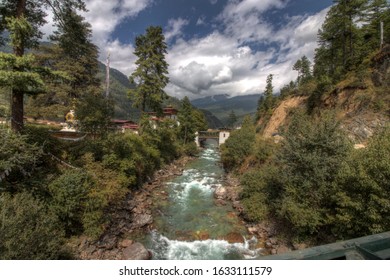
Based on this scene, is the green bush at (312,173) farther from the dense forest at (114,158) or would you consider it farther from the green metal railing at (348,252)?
the green metal railing at (348,252)

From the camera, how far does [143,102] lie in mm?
22891

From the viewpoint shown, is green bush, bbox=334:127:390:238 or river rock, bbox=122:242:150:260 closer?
green bush, bbox=334:127:390:238

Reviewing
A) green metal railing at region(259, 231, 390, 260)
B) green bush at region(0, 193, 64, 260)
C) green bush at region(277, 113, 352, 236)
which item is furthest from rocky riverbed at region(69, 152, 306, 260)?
green metal railing at region(259, 231, 390, 260)

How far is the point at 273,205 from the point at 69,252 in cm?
1247

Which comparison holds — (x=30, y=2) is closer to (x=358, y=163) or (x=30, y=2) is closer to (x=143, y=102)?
(x=143, y=102)

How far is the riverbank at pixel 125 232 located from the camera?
10.3m

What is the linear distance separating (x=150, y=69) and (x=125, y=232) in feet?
57.6

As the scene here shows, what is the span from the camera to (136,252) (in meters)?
10.5

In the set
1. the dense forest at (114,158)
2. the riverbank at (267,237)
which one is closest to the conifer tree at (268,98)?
the dense forest at (114,158)

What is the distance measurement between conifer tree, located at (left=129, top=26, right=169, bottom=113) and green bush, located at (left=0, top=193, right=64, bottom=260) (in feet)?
53.3

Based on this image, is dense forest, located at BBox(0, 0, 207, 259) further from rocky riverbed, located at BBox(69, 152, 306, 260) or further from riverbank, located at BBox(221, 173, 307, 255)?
riverbank, located at BBox(221, 173, 307, 255)

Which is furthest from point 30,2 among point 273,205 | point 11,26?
point 273,205

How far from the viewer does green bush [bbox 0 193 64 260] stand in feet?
19.1

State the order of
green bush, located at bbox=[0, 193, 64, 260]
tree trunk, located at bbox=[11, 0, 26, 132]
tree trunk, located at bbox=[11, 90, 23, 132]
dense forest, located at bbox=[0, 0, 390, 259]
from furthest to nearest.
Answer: tree trunk, located at bbox=[11, 90, 23, 132] → tree trunk, located at bbox=[11, 0, 26, 132] → dense forest, located at bbox=[0, 0, 390, 259] → green bush, located at bbox=[0, 193, 64, 260]
